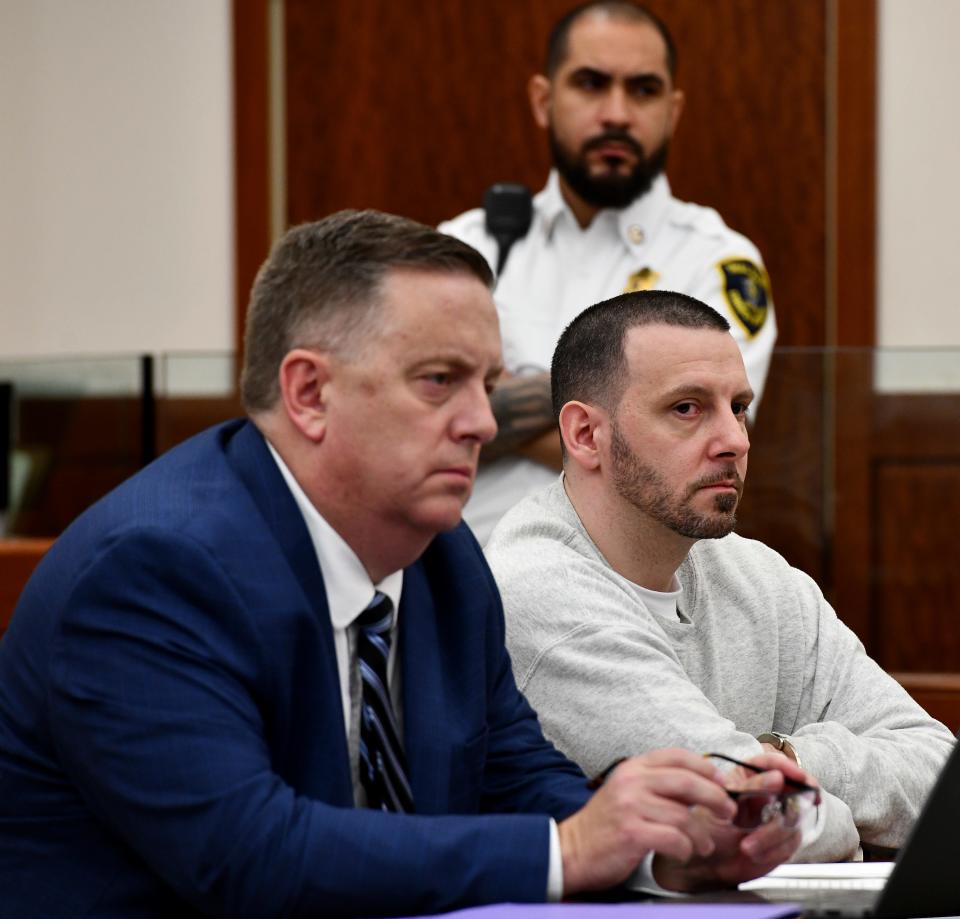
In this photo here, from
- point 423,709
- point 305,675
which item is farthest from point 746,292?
point 305,675

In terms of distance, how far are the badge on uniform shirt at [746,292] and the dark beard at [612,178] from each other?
0.28m

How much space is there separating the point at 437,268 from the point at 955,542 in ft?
7.09

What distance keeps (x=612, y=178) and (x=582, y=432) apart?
1437 mm

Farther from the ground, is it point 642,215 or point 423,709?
point 642,215

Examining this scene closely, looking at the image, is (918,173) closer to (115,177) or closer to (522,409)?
(522,409)

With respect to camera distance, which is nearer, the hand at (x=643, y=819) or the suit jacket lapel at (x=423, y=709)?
the hand at (x=643, y=819)

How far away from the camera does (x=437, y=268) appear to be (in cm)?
151

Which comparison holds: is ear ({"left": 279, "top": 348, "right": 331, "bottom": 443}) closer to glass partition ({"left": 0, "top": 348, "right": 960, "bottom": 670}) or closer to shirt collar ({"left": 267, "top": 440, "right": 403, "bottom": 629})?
shirt collar ({"left": 267, "top": 440, "right": 403, "bottom": 629})

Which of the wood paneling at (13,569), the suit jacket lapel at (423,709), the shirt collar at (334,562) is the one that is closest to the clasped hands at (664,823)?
the suit jacket lapel at (423,709)

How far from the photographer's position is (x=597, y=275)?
345 centimetres

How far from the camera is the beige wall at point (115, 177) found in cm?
489

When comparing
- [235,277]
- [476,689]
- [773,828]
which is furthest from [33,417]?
[773,828]

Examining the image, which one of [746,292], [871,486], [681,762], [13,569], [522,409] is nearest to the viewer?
[681,762]

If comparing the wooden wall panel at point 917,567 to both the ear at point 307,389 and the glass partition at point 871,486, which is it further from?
the ear at point 307,389
